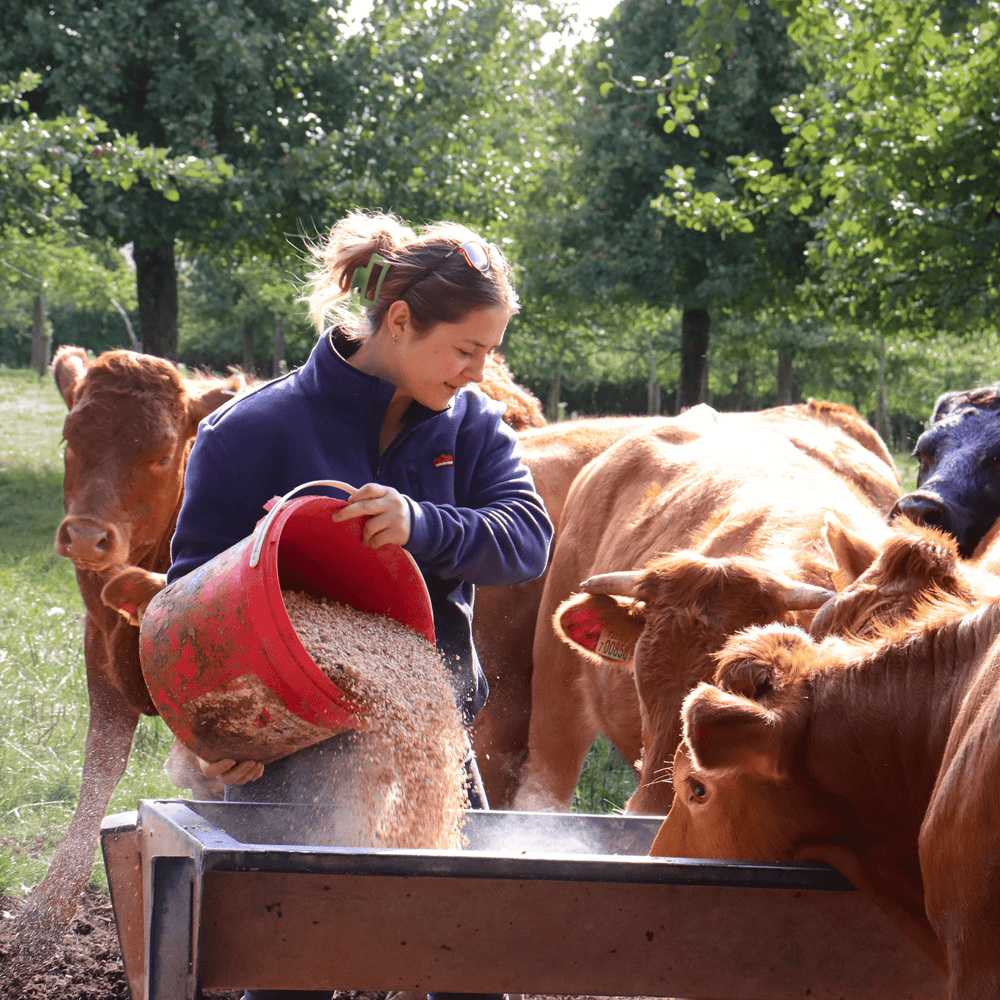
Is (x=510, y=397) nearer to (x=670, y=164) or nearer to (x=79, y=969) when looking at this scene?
(x=79, y=969)

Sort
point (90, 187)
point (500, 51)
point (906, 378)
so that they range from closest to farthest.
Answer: point (90, 187) → point (500, 51) → point (906, 378)

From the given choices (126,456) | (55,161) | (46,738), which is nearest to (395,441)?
(126,456)

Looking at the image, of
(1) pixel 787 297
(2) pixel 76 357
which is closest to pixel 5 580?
(2) pixel 76 357

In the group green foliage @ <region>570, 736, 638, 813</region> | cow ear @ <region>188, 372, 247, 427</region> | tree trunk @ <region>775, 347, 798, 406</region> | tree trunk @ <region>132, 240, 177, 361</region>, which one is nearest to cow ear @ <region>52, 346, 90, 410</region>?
cow ear @ <region>188, 372, 247, 427</region>

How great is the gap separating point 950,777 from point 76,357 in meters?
4.32

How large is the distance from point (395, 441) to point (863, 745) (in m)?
1.40

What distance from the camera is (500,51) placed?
576 inches

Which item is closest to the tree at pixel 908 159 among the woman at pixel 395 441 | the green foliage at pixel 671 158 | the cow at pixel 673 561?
the green foliage at pixel 671 158

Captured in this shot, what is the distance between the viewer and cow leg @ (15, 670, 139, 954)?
3.65 meters

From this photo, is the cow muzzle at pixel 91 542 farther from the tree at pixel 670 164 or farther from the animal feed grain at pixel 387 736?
the tree at pixel 670 164

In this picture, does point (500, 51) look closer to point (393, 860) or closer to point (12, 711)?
point (12, 711)

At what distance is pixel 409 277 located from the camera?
8.31ft

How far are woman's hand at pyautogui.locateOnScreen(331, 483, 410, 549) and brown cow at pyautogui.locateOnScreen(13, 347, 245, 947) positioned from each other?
1.86 m

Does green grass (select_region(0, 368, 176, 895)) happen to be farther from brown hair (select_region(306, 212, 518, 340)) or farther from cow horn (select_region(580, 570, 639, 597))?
brown hair (select_region(306, 212, 518, 340))
